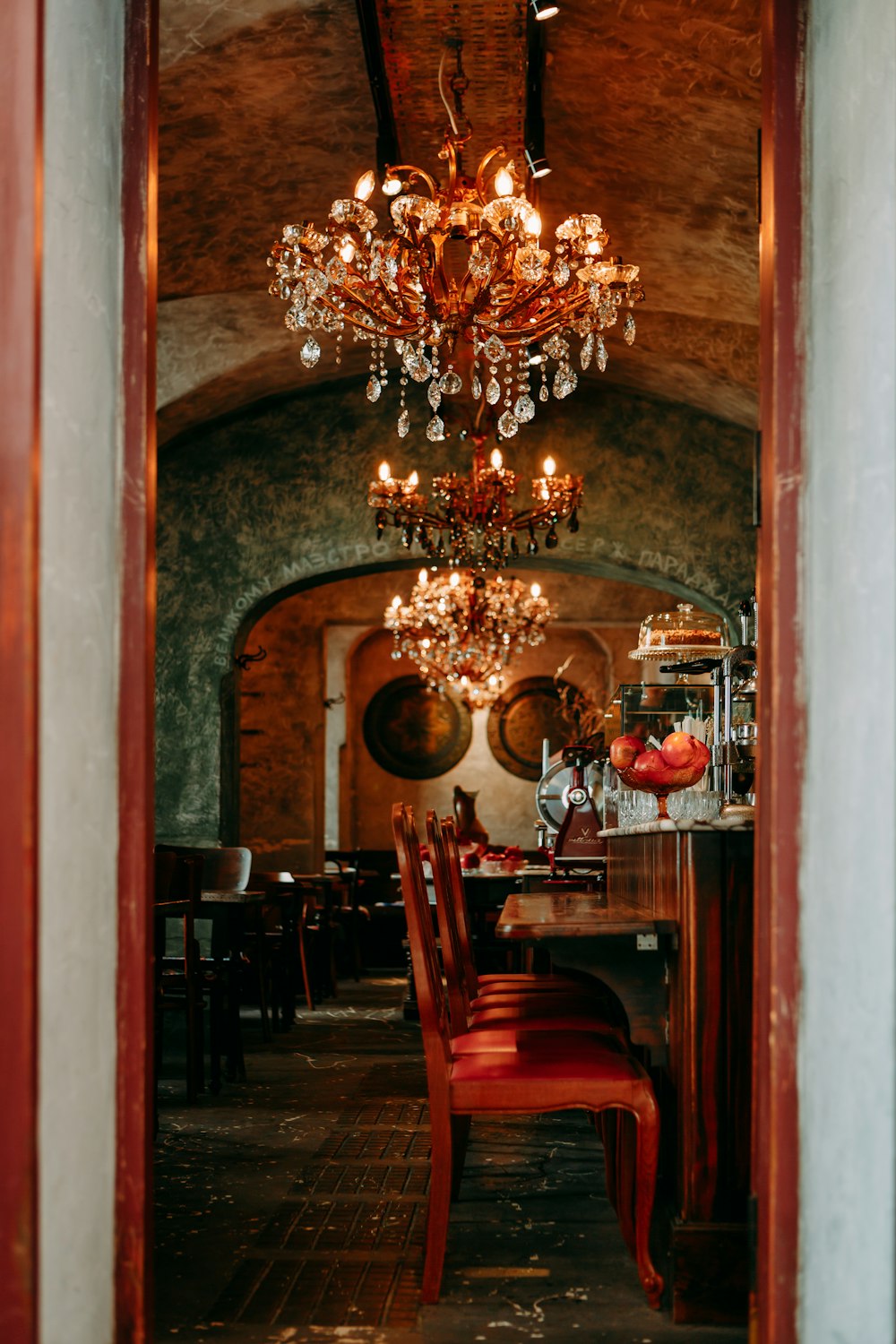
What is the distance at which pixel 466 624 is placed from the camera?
411 inches

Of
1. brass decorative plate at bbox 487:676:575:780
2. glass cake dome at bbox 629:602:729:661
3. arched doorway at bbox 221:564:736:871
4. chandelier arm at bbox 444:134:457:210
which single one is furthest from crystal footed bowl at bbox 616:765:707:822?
brass decorative plate at bbox 487:676:575:780

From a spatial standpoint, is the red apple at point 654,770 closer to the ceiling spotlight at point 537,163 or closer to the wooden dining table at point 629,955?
the wooden dining table at point 629,955

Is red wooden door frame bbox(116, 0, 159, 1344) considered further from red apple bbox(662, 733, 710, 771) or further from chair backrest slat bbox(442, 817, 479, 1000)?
chair backrest slat bbox(442, 817, 479, 1000)

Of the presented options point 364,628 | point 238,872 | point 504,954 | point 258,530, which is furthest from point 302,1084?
point 364,628

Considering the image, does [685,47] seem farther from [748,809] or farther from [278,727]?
[278,727]

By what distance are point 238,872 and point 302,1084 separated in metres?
1.79

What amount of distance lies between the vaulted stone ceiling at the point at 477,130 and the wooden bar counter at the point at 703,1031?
3.21 m

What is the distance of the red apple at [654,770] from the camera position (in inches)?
155

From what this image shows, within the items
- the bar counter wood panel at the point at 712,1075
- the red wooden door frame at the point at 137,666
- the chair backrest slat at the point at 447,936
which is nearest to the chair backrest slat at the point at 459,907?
the chair backrest slat at the point at 447,936

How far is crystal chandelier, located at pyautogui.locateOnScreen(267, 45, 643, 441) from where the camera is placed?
4789 mm

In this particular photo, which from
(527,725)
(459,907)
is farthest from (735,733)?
(527,725)

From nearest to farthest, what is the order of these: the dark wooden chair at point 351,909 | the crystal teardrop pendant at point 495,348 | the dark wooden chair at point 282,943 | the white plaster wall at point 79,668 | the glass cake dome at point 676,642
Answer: the white plaster wall at point 79,668 → the crystal teardrop pendant at point 495,348 → the glass cake dome at point 676,642 → the dark wooden chair at point 282,943 → the dark wooden chair at point 351,909

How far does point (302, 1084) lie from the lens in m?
6.46

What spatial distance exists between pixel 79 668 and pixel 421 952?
4.35 ft
